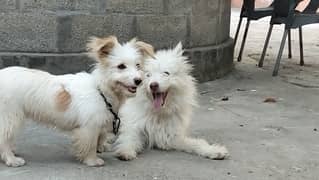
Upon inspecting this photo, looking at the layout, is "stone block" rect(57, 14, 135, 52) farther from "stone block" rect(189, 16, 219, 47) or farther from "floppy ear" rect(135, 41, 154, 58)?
"floppy ear" rect(135, 41, 154, 58)

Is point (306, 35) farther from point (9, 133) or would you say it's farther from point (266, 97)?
point (9, 133)

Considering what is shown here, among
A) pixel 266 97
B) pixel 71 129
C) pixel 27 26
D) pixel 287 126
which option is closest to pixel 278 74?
pixel 266 97

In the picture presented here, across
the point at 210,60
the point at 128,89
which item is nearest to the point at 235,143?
the point at 128,89

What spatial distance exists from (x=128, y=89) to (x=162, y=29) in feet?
9.64

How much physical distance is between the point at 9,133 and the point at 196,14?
142 inches

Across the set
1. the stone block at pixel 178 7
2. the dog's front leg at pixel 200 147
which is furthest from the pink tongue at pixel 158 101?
the stone block at pixel 178 7

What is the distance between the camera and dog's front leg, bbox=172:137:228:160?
475 centimetres

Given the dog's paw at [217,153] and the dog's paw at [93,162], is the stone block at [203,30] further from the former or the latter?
the dog's paw at [93,162]

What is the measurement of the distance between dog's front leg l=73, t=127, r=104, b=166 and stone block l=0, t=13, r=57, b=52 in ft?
7.85

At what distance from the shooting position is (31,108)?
14.3 feet

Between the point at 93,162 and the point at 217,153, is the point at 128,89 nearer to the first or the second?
the point at 93,162

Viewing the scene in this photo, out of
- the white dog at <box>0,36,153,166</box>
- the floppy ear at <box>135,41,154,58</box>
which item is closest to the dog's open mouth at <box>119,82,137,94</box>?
the white dog at <box>0,36,153,166</box>

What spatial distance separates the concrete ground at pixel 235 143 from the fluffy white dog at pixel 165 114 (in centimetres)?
10

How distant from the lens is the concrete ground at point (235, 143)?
4379mm
